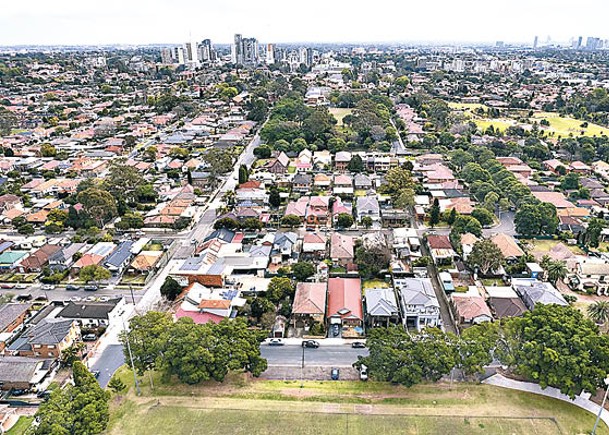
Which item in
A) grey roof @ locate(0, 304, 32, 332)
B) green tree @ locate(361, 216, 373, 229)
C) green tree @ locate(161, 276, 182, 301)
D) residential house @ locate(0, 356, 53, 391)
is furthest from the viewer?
green tree @ locate(361, 216, 373, 229)

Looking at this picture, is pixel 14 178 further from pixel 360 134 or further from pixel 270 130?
pixel 360 134

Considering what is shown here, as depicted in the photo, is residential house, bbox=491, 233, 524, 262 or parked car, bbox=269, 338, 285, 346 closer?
parked car, bbox=269, 338, 285, 346

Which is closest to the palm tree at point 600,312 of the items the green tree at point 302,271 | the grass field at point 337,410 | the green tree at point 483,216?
the grass field at point 337,410

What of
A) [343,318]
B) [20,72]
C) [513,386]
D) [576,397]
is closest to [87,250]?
[343,318]

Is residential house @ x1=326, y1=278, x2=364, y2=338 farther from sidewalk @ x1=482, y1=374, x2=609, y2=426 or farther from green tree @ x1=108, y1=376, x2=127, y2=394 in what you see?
green tree @ x1=108, y1=376, x2=127, y2=394

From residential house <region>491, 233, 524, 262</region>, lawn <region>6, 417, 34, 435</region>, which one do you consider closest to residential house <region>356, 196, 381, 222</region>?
residential house <region>491, 233, 524, 262</region>
